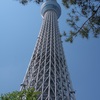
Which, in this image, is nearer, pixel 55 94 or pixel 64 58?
pixel 55 94

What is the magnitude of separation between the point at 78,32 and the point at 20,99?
3483 millimetres

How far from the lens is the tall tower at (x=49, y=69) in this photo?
36781mm

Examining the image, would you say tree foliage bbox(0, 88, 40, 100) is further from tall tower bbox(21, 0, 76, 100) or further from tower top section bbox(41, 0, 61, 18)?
tower top section bbox(41, 0, 61, 18)

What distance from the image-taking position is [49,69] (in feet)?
133

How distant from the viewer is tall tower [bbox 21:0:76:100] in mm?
36781

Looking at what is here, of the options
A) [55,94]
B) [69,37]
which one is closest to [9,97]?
[69,37]

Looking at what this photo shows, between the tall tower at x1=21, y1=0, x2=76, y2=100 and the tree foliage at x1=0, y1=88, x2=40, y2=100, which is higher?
the tall tower at x1=21, y1=0, x2=76, y2=100

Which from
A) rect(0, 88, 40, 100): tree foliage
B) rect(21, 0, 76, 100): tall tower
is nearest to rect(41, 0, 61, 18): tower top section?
rect(21, 0, 76, 100): tall tower

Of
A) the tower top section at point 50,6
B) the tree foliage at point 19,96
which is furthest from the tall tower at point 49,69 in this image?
the tree foliage at point 19,96

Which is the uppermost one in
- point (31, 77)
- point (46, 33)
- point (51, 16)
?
point (51, 16)

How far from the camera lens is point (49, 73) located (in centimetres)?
→ 3988

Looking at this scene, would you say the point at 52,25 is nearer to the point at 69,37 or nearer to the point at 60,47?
the point at 60,47

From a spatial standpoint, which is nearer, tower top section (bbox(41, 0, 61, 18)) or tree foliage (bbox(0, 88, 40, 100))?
tree foliage (bbox(0, 88, 40, 100))

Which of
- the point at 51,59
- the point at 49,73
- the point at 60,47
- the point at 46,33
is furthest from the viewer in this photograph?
the point at 46,33
